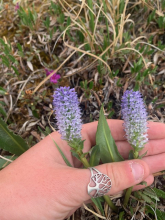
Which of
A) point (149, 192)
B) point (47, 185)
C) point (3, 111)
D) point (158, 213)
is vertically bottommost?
point (158, 213)

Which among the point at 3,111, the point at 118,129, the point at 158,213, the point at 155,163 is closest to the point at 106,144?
the point at 118,129

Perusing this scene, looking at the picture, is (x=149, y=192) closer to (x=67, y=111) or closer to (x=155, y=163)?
(x=155, y=163)

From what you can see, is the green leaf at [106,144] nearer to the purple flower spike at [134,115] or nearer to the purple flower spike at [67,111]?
the purple flower spike at [134,115]

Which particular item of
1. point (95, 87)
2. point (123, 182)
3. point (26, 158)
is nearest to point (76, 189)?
point (123, 182)

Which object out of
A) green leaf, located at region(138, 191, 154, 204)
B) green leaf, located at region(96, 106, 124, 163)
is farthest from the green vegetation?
green leaf, located at region(96, 106, 124, 163)

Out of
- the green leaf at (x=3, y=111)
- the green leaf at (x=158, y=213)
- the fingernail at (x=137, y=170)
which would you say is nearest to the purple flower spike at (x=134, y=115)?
the fingernail at (x=137, y=170)

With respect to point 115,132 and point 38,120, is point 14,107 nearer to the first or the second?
point 38,120
